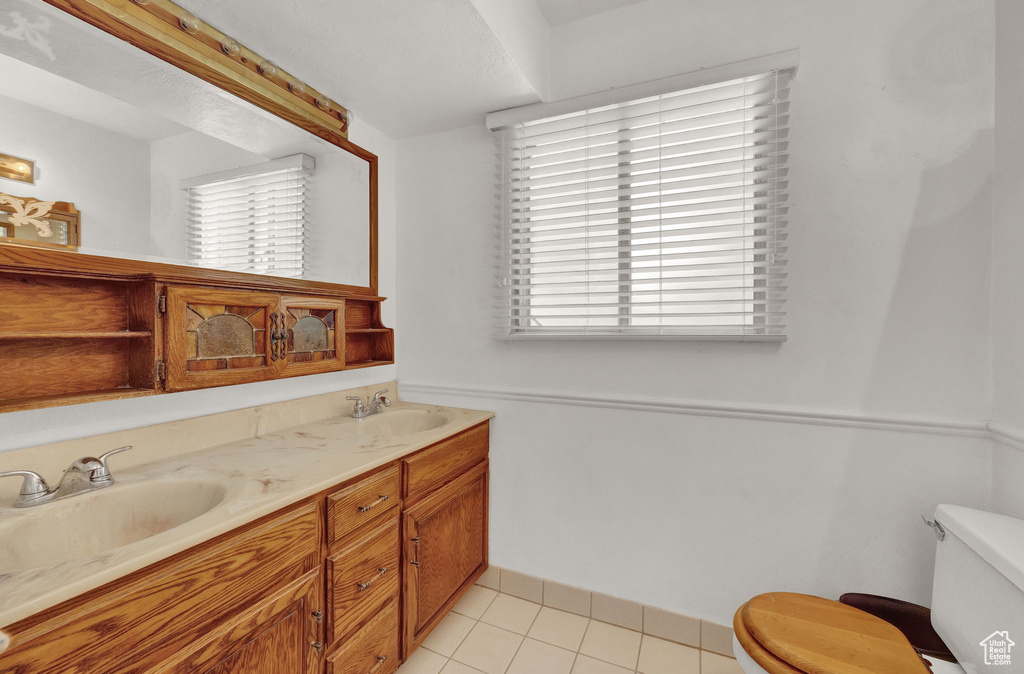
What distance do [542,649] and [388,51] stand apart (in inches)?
91.6

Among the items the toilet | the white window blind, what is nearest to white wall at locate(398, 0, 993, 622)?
the toilet

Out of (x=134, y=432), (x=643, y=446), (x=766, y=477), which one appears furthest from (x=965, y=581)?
(x=134, y=432)

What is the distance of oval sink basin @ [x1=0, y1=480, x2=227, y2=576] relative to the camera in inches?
36.1

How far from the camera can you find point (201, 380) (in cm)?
129

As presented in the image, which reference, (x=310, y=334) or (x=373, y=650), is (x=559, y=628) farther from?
(x=310, y=334)

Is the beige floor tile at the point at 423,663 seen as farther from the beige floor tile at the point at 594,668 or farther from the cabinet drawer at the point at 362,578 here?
the beige floor tile at the point at 594,668

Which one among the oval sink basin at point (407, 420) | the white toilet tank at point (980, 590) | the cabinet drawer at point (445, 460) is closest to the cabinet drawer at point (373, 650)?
the cabinet drawer at point (445, 460)

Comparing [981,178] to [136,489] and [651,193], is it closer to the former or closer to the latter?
[651,193]

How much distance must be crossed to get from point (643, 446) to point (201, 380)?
159cm

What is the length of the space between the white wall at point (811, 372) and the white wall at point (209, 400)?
58 cm

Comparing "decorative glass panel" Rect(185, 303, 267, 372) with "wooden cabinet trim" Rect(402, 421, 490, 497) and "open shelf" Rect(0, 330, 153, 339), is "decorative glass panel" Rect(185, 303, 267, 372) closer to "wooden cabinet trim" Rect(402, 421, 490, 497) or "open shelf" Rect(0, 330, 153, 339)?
"open shelf" Rect(0, 330, 153, 339)

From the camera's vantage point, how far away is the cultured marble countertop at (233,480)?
0.69 metres

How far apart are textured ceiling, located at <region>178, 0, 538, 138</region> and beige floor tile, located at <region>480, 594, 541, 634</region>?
88.5 inches

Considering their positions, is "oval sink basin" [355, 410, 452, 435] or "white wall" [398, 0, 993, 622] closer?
"white wall" [398, 0, 993, 622]
